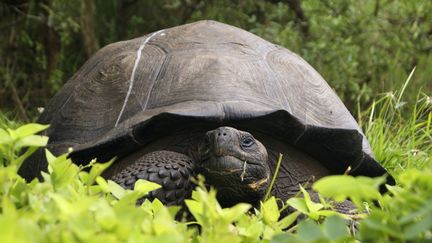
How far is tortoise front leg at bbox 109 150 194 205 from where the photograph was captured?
2.86 metres

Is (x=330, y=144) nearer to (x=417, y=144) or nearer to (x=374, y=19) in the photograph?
(x=417, y=144)

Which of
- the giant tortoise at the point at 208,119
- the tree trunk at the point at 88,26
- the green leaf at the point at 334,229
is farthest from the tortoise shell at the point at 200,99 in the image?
the tree trunk at the point at 88,26

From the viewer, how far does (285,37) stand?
6238 millimetres

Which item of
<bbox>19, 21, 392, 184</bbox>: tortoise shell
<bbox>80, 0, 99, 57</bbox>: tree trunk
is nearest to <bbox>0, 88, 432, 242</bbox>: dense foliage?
<bbox>19, 21, 392, 184</bbox>: tortoise shell

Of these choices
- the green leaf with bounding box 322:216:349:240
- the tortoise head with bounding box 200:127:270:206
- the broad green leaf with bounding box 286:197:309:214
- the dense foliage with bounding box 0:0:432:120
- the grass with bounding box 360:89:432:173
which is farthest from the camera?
the dense foliage with bounding box 0:0:432:120

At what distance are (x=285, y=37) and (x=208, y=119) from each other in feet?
11.1

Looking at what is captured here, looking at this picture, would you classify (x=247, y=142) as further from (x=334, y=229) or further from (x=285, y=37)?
(x=285, y=37)

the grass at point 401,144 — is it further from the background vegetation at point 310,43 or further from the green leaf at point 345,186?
the green leaf at point 345,186

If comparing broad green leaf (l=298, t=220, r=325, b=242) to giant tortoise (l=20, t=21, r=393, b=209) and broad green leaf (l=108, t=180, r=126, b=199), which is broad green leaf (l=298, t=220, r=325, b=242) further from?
giant tortoise (l=20, t=21, r=393, b=209)

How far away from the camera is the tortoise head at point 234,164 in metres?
2.84

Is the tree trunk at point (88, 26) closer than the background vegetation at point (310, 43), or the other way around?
the background vegetation at point (310, 43)

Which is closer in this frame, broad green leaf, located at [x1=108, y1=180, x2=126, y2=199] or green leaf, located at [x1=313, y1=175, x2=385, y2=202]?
green leaf, located at [x1=313, y1=175, x2=385, y2=202]

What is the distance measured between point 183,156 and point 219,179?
24 centimetres

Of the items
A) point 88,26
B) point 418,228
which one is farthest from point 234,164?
point 88,26
